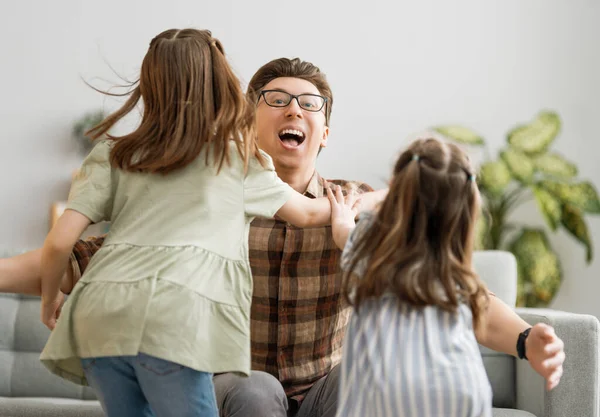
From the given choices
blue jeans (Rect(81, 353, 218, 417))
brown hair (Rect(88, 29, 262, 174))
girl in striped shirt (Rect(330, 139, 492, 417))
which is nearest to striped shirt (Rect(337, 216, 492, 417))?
girl in striped shirt (Rect(330, 139, 492, 417))

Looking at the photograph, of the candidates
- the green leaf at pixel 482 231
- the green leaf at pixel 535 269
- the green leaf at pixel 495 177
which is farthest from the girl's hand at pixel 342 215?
the green leaf at pixel 535 269

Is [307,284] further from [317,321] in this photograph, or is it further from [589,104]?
[589,104]

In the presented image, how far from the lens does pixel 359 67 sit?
4.39 metres

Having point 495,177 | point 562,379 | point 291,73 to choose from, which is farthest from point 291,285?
point 495,177

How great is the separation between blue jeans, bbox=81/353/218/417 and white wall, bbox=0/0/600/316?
3.02 metres

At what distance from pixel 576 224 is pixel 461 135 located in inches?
29.6

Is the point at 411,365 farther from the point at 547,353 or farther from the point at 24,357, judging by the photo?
the point at 24,357

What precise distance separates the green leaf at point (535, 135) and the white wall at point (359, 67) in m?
0.24

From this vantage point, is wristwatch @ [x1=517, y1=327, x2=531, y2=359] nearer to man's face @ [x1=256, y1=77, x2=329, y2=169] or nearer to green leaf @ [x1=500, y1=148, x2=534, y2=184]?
man's face @ [x1=256, y1=77, x2=329, y2=169]

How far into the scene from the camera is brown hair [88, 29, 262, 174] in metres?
1.38

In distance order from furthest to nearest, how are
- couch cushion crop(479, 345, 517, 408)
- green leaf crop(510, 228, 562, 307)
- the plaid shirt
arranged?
green leaf crop(510, 228, 562, 307)
couch cushion crop(479, 345, 517, 408)
the plaid shirt

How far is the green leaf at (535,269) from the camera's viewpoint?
13.5ft

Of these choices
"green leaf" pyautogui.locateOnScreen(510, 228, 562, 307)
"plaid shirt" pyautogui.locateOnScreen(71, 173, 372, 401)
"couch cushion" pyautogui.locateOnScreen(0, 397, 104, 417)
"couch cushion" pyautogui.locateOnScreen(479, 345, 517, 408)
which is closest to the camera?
"plaid shirt" pyautogui.locateOnScreen(71, 173, 372, 401)

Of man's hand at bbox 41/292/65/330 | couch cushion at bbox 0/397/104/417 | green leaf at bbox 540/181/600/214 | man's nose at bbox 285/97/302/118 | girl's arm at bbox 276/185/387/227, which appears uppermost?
man's nose at bbox 285/97/302/118
